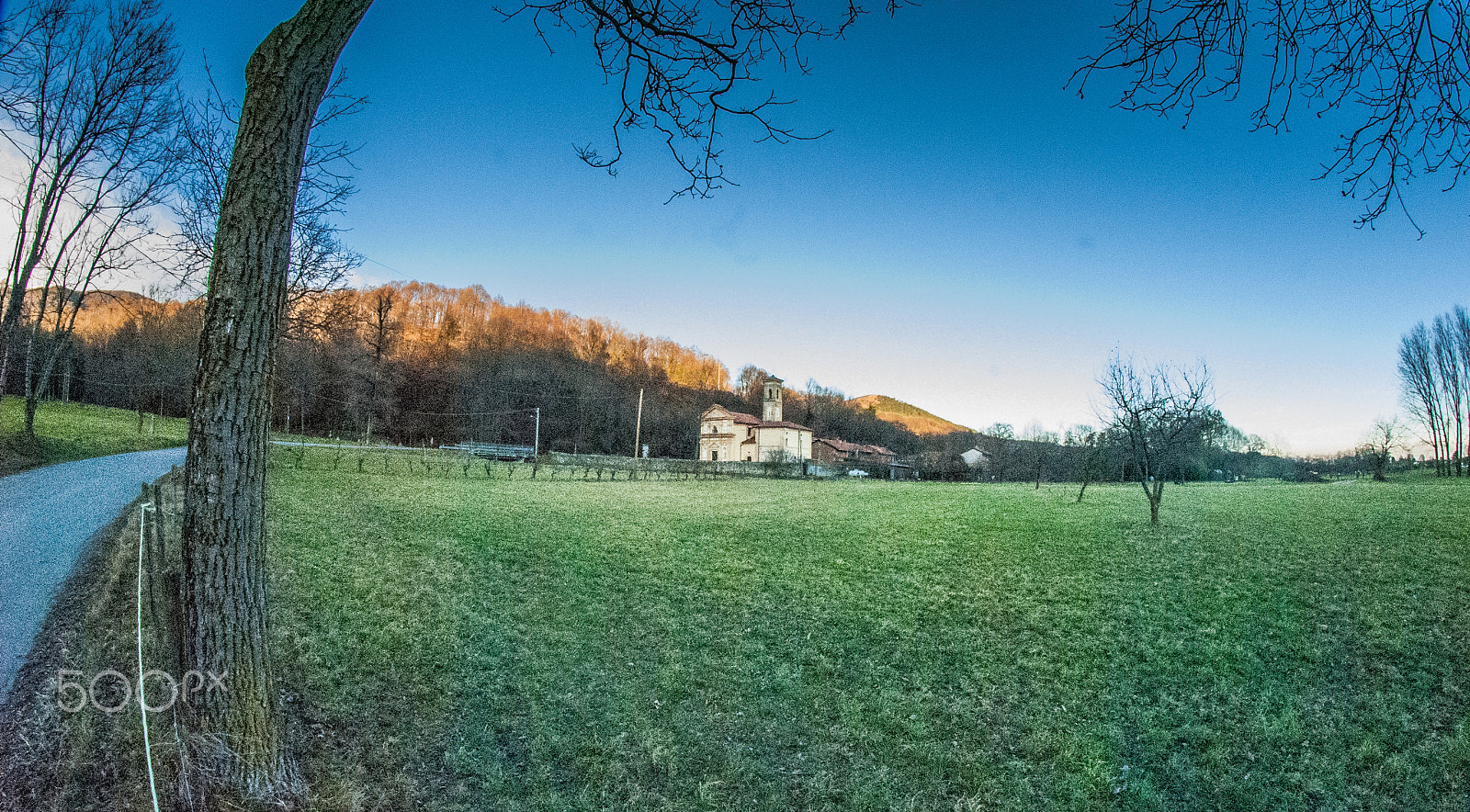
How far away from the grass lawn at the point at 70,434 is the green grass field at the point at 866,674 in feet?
31.9

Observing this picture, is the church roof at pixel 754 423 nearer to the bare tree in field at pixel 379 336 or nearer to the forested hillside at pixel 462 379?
the forested hillside at pixel 462 379

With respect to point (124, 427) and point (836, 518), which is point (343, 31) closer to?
point (836, 518)

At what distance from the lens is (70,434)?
770 inches

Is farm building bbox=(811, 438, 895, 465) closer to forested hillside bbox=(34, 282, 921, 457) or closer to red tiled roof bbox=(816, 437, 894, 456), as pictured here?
red tiled roof bbox=(816, 437, 894, 456)

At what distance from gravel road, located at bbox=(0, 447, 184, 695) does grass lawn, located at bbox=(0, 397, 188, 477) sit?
0.66 meters

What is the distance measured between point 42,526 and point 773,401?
58.8m

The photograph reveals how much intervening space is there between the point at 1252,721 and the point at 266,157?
6701mm

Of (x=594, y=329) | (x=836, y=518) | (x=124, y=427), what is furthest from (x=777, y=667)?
(x=594, y=329)

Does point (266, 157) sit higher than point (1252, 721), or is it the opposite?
point (266, 157)

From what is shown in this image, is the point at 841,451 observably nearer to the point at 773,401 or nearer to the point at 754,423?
the point at 773,401

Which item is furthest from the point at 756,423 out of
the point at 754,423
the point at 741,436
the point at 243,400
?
the point at 243,400

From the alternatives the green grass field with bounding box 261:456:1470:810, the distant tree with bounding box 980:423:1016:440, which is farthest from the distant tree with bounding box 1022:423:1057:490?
the green grass field with bounding box 261:456:1470:810

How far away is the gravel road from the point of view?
4.47m

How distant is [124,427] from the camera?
1044 inches
